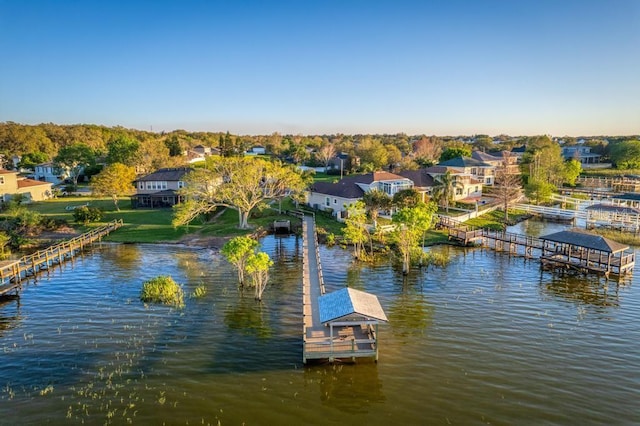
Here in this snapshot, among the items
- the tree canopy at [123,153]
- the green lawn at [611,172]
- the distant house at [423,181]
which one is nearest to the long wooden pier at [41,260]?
the distant house at [423,181]

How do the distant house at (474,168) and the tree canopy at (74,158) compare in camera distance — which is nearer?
the distant house at (474,168)

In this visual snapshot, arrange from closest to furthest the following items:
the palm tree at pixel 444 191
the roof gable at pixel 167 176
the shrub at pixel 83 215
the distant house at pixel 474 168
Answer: the shrub at pixel 83 215 → the palm tree at pixel 444 191 → the roof gable at pixel 167 176 → the distant house at pixel 474 168

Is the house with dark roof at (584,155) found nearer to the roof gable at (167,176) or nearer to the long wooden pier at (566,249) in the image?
the long wooden pier at (566,249)

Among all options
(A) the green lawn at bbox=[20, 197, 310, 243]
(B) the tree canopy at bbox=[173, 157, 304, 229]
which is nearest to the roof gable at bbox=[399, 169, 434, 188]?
(A) the green lawn at bbox=[20, 197, 310, 243]

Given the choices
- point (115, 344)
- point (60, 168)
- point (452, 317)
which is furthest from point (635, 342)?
point (60, 168)

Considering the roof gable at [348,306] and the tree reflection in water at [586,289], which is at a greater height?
the roof gable at [348,306]

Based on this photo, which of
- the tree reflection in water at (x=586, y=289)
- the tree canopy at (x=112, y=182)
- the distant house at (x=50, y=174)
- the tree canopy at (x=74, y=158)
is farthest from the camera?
the distant house at (x=50, y=174)

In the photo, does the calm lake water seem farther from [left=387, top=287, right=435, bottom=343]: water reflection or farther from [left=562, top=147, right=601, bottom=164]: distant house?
[left=562, top=147, right=601, bottom=164]: distant house
